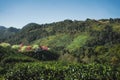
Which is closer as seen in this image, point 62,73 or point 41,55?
point 62,73

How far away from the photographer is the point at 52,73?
251ft

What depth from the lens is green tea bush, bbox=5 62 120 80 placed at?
73188mm

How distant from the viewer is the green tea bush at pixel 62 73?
7319 centimetres

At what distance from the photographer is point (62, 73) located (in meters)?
76.8

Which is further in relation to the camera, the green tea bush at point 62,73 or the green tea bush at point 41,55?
the green tea bush at point 41,55

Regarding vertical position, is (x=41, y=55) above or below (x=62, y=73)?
above

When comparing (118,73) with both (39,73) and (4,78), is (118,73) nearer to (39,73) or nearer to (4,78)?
(39,73)

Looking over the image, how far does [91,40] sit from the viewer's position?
649 feet

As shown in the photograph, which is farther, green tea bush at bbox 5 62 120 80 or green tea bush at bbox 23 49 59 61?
green tea bush at bbox 23 49 59 61

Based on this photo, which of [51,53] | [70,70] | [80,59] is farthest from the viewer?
[51,53]

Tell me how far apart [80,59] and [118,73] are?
161ft

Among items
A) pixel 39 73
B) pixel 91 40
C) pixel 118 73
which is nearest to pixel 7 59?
pixel 39 73

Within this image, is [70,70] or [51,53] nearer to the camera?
[70,70]

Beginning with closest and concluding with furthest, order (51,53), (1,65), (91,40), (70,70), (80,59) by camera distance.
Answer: (70,70) → (1,65) → (80,59) → (51,53) → (91,40)
